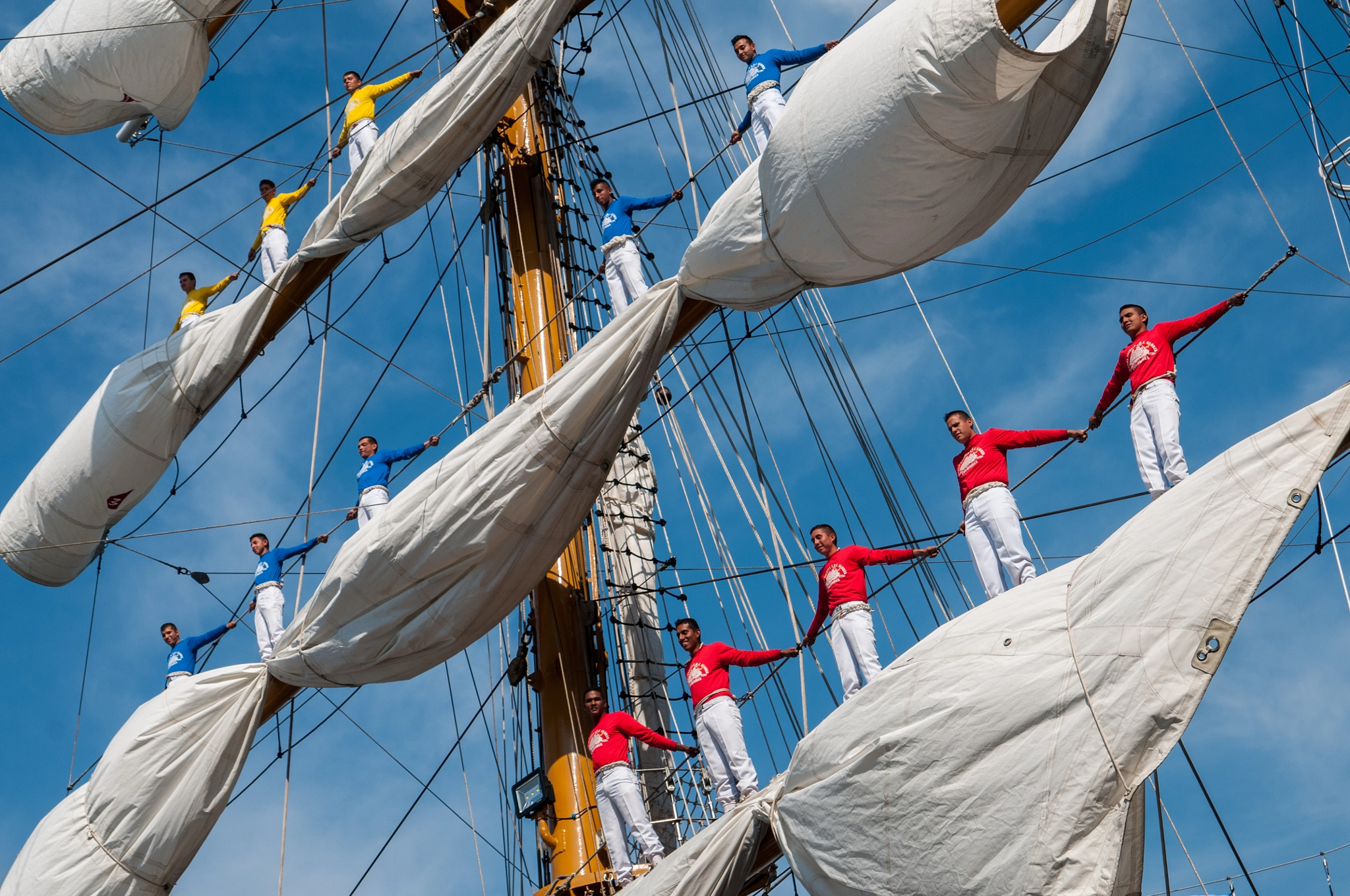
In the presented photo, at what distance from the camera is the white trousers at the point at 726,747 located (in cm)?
793

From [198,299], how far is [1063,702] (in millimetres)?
9262

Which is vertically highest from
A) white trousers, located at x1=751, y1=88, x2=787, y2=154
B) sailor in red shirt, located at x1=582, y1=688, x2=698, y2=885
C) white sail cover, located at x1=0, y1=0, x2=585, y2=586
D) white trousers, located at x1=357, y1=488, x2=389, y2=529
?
white sail cover, located at x1=0, y1=0, x2=585, y2=586

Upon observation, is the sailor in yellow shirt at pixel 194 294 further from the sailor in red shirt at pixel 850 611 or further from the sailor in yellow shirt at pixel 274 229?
the sailor in red shirt at pixel 850 611

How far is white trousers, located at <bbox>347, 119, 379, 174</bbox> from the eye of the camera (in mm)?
12351

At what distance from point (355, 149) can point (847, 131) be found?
5929 millimetres

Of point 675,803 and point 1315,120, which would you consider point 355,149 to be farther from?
point 1315,120

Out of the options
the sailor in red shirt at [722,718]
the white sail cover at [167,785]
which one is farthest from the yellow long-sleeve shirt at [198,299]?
the sailor in red shirt at [722,718]

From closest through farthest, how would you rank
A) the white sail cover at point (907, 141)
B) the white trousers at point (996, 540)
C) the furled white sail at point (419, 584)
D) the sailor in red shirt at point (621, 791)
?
the white trousers at point (996, 540)
the white sail cover at point (907, 141)
the sailor in red shirt at point (621, 791)
the furled white sail at point (419, 584)

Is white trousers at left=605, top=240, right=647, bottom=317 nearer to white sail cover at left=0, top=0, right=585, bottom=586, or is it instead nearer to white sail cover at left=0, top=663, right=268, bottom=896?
white sail cover at left=0, top=0, right=585, bottom=586

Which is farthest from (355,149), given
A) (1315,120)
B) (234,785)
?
(1315,120)

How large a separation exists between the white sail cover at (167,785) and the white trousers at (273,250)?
3.66 m

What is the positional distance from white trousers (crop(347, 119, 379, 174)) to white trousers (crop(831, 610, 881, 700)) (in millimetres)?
6637

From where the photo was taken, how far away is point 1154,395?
6711 millimetres

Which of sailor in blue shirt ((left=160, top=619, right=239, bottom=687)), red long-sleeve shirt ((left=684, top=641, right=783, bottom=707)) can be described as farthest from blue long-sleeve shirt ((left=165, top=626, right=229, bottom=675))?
red long-sleeve shirt ((left=684, top=641, right=783, bottom=707))
